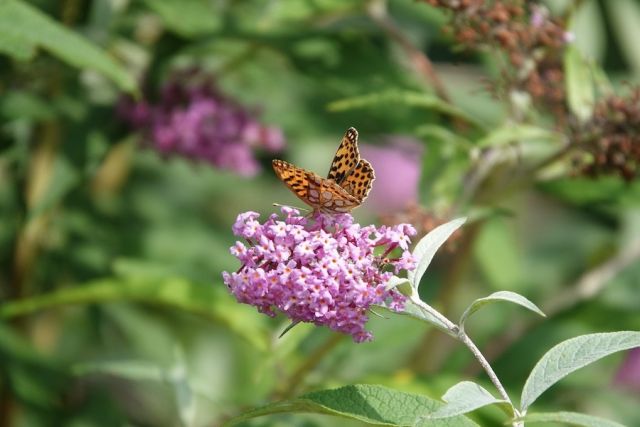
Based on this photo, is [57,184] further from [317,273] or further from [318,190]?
[317,273]

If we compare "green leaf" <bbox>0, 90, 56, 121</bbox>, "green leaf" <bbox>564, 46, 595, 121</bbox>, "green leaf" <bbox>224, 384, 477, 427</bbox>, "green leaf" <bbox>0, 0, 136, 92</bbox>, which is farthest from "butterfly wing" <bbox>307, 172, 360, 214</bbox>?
"green leaf" <bbox>0, 90, 56, 121</bbox>

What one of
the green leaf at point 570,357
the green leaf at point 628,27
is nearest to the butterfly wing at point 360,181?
the green leaf at point 570,357

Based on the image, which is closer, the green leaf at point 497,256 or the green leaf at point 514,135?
the green leaf at point 514,135

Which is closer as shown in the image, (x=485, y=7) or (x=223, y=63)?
(x=485, y=7)

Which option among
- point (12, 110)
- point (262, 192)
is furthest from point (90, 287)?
point (262, 192)

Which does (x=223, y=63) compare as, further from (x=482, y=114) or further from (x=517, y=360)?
(x=517, y=360)

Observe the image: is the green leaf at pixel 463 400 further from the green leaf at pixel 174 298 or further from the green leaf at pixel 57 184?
the green leaf at pixel 57 184

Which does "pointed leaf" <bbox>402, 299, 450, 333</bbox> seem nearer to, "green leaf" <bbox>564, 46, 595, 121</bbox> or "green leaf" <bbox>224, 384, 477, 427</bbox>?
"green leaf" <bbox>224, 384, 477, 427</bbox>
